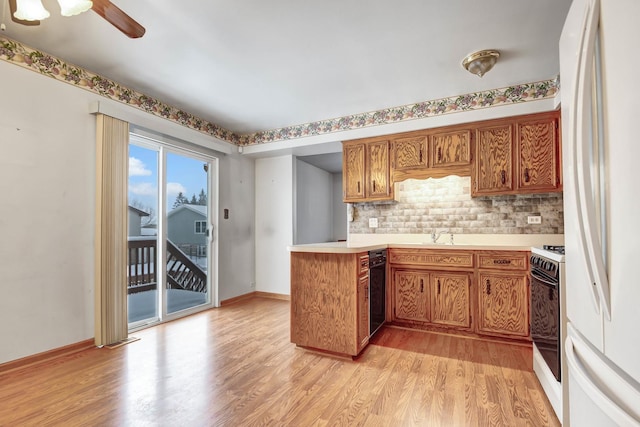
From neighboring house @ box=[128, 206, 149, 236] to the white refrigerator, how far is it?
375 cm

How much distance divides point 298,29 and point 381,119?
1.86m

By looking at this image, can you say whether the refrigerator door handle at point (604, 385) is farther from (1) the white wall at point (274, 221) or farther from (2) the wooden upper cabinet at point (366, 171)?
(1) the white wall at point (274, 221)

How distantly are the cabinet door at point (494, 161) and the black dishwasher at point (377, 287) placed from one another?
4.15ft

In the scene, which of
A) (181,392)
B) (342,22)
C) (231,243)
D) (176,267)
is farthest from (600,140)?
(231,243)

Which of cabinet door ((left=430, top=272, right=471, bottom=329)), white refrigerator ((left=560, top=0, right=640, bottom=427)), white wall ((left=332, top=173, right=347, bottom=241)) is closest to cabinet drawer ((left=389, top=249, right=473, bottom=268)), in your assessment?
cabinet door ((left=430, top=272, right=471, bottom=329))

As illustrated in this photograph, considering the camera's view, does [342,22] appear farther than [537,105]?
No

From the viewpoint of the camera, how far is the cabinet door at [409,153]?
3643mm

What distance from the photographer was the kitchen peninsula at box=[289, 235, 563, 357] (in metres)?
2.66

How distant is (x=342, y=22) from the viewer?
2.21 m

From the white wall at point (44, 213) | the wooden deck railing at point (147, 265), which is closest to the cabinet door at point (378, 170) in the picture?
the wooden deck railing at point (147, 265)

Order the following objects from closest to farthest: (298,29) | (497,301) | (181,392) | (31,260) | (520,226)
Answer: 1. (181,392)
2. (298,29)
3. (31,260)
4. (497,301)
5. (520,226)

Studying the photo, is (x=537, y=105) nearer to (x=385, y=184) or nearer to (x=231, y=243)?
(x=385, y=184)

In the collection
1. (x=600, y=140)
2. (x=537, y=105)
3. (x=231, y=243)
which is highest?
(x=537, y=105)

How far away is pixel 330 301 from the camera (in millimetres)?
2705
